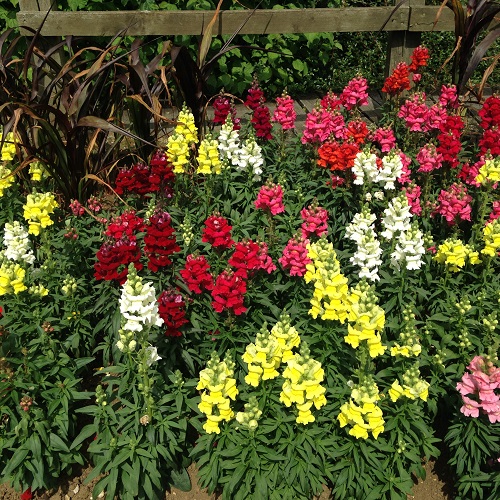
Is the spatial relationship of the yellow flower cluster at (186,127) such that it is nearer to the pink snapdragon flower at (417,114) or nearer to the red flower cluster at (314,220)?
the red flower cluster at (314,220)

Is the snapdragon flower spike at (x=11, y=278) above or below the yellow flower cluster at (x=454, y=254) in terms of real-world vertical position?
below

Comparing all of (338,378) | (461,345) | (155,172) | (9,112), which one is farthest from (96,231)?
(461,345)

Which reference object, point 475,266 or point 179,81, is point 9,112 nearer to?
point 179,81

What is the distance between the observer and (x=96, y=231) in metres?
4.61

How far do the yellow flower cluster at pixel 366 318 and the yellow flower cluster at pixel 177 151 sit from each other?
6.77 feet

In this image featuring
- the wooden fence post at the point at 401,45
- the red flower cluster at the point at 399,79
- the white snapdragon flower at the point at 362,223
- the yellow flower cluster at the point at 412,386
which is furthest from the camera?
the wooden fence post at the point at 401,45

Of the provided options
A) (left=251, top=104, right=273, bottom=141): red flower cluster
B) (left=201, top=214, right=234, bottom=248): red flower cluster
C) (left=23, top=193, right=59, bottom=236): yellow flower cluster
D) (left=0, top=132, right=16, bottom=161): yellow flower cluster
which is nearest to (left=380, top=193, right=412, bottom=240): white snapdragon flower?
(left=201, top=214, right=234, bottom=248): red flower cluster

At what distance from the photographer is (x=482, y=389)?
321cm

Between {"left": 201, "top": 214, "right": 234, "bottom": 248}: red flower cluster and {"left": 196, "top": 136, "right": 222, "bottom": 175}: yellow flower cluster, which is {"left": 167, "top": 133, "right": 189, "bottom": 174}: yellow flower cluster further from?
{"left": 201, "top": 214, "right": 234, "bottom": 248}: red flower cluster

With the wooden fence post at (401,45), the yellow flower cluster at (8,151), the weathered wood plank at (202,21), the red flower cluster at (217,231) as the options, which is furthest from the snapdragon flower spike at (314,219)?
the wooden fence post at (401,45)

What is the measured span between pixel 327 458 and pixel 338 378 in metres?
0.45

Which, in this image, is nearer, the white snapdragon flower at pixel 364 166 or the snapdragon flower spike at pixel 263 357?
the snapdragon flower spike at pixel 263 357

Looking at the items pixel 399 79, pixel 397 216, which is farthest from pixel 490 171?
pixel 399 79

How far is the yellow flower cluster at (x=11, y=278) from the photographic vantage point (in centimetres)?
374
